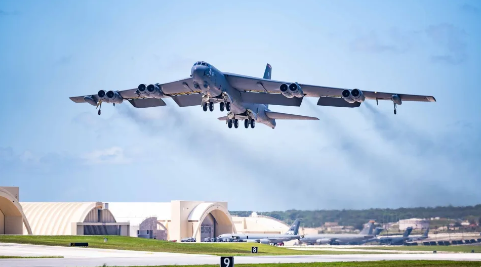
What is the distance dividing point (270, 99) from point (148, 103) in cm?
1047

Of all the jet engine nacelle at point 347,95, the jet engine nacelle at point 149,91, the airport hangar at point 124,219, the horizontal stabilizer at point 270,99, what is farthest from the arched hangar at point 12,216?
the jet engine nacelle at point 347,95

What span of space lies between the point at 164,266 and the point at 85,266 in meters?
4.24

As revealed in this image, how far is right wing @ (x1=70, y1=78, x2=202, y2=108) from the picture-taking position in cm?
5384

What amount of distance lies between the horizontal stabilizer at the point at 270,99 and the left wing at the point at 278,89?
572 millimetres

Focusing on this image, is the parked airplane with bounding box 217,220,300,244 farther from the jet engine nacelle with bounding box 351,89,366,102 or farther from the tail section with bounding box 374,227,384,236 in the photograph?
the jet engine nacelle with bounding box 351,89,366,102

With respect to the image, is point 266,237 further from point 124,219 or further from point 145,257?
point 145,257

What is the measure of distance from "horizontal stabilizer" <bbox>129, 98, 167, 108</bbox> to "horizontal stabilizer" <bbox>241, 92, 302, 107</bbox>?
7.43m

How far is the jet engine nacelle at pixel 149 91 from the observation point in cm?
5275

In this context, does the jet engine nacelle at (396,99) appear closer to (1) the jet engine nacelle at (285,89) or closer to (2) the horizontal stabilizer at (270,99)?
(1) the jet engine nacelle at (285,89)

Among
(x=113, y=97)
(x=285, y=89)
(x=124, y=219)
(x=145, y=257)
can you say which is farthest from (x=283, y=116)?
(x=124, y=219)

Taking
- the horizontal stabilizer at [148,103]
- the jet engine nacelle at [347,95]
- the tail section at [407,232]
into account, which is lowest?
the tail section at [407,232]

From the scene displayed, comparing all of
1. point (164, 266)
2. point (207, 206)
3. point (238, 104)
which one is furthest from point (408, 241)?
point (164, 266)

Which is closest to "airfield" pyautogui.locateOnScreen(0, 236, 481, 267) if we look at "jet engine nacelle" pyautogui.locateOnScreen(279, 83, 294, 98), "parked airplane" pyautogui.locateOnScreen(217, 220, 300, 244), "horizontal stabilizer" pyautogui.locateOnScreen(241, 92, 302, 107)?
"jet engine nacelle" pyautogui.locateOnScreen(279, 83, 294, 98)

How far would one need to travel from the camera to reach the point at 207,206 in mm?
108625
